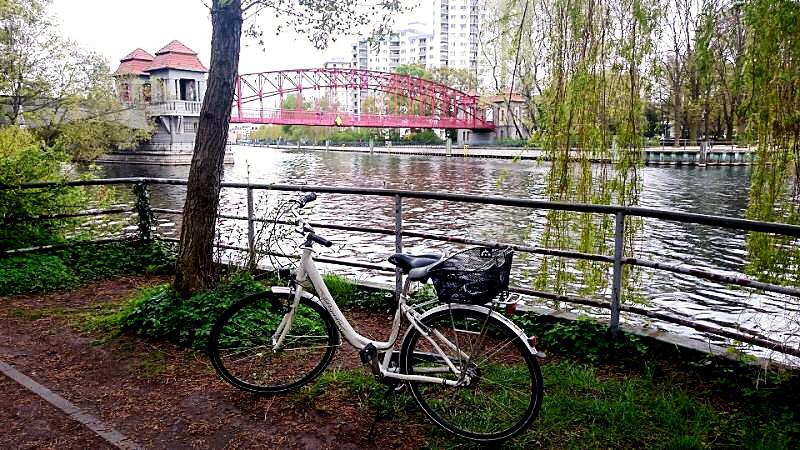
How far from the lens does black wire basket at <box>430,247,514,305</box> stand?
109 inches

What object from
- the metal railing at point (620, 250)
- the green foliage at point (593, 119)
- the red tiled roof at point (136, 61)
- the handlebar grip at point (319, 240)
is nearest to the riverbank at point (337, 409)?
the metal railing at point (620, 250)

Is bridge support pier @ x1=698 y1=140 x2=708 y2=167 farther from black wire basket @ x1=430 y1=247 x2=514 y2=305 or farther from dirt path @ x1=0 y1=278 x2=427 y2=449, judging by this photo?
black wire basket @ x1=430 y1=247 x2=514 y2=305

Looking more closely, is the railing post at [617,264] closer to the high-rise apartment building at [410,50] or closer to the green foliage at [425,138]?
the green foliage at [425,138]

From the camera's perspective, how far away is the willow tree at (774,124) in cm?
367


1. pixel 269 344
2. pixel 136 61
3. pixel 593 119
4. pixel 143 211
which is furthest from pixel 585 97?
pixel 136 61

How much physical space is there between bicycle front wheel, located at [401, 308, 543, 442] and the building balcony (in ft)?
168

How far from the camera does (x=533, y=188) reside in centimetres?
2733

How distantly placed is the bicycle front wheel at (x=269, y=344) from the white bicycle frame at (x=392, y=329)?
0.05 meters

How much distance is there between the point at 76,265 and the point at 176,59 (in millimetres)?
52376

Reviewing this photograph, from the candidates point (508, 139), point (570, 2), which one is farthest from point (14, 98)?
point (508, 139)

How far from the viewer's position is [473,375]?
3.00 meters

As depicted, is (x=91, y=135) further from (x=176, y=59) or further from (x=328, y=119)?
(x=328, y=119)

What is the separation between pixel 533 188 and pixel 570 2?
2296 cm

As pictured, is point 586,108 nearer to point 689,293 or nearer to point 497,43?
point 497,43
